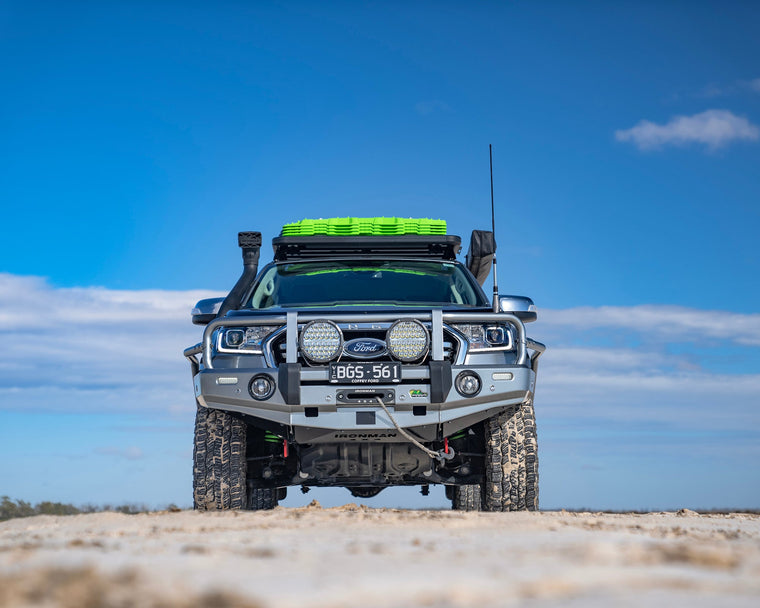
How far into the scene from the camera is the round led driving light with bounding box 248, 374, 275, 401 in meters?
6.81

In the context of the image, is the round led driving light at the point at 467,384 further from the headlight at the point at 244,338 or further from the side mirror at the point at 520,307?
the headlight at the point at 244,338

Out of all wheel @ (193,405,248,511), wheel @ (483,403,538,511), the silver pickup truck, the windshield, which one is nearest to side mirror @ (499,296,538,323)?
the silver pickup truck

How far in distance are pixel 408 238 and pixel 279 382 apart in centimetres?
247

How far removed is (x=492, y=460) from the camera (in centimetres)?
721

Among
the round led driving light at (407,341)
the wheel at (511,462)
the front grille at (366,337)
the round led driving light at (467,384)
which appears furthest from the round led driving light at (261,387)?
the wheel at (511,462)

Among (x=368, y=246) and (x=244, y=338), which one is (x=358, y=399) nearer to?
(x=244, y=338)

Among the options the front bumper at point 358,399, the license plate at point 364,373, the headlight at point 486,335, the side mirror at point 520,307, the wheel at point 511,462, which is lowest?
the wheel at point 511,462

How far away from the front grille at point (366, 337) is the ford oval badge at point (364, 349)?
0.03 metres

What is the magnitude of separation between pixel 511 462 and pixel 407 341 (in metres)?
1.39

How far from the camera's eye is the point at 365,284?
27.5 feet

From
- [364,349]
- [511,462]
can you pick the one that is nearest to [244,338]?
[364,349]

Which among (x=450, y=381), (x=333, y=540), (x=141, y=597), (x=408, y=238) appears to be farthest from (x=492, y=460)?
(x=141, y=597)

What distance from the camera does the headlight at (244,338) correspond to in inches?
279

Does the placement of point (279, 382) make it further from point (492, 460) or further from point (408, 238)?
point (408, 238)
